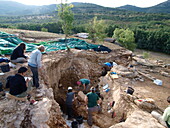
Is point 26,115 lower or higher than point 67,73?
higher

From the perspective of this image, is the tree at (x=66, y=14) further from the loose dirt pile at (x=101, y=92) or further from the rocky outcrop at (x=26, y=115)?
the rocky outcrop at (x=26, y=115)

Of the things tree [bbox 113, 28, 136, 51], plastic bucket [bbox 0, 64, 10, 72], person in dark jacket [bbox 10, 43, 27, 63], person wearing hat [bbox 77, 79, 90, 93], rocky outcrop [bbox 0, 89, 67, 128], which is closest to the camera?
rocky outcrop [bbox 0, 89, 67, 128]

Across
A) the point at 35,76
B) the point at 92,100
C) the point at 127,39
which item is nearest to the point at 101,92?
the point at 92,100

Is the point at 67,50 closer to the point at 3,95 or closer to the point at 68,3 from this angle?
the point at 68,3

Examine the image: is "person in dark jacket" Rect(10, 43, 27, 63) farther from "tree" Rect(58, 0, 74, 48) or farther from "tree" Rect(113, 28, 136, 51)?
"tree" Rect(113, 28, 136, 51)

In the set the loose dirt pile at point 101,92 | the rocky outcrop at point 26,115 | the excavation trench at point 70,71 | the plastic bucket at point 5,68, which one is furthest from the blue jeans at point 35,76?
the excavation trench at point 70,71

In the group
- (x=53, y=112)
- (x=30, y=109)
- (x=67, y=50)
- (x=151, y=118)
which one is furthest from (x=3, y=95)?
(x=67, y=50)

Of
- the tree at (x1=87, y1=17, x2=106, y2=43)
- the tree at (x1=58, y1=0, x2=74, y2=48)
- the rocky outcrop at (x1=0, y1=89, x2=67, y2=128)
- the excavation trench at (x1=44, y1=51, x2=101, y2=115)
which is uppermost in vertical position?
the tree at (x1=58, y1=0, x2=74, y2=48)

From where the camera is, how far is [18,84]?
449 cm

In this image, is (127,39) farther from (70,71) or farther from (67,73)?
(67,73)

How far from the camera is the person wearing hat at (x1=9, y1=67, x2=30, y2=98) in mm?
4441

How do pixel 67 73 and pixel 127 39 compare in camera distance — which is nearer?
pixel 67 73

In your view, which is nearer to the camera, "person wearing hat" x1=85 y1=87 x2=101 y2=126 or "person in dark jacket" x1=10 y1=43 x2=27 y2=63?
"person wearing hat" x1=85 y1=87 x2=101 y2=126

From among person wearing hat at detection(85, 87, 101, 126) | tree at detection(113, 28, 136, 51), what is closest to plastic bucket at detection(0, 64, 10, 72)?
person wearing hat at detection(85, 87, 101, 126)
